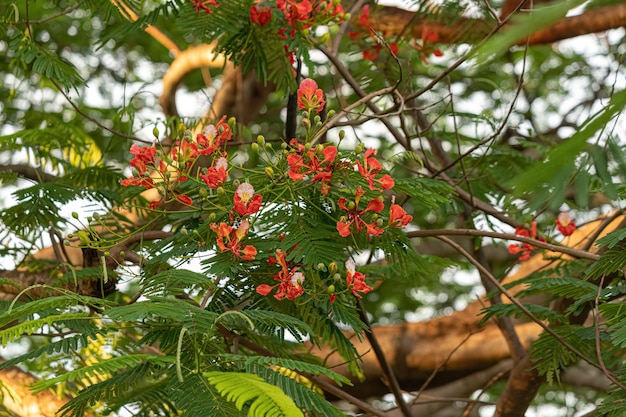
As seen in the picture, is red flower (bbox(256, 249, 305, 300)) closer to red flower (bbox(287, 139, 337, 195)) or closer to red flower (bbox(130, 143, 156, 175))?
red flower (bbox(287, 139, 337, 195))

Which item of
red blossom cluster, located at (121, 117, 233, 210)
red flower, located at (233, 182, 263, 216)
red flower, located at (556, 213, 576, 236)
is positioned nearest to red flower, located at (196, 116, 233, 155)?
red blossom cluster, located at (121, 117, 233, 210)

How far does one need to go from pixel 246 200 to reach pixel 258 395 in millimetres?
390

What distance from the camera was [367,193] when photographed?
1.17 metres

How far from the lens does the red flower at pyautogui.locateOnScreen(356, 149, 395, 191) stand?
114 cm

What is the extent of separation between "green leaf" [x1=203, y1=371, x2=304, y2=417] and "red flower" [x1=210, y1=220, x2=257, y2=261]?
0.33 m

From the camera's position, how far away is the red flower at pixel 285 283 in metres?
1.12

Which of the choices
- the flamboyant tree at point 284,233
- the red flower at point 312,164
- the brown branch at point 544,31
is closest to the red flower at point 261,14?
the flamboyant tree at point 284,233

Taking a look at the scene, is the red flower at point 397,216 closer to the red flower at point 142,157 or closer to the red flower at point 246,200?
the red flower at point 246,200

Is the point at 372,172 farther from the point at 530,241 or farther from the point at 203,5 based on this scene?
the point at 203,5

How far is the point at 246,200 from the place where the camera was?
1.12m

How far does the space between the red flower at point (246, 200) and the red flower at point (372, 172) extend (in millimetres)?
146

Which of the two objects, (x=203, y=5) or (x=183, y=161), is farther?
(x=203, y=5)

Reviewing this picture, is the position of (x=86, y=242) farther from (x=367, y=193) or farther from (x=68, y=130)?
(x=68, y=130)

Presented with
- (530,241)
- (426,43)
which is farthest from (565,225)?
(426,43)
